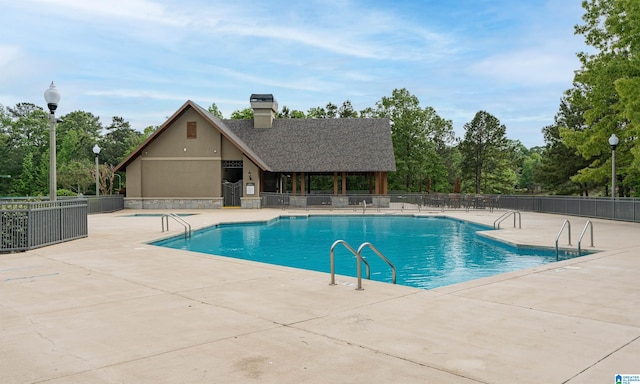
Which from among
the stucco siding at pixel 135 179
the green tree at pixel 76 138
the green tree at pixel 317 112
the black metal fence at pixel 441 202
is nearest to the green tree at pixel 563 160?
the black metal fence at pixel 441 202

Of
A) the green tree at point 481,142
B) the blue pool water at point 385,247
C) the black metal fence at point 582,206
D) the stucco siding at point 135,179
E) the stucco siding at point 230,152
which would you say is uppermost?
the green tree at point 481,142

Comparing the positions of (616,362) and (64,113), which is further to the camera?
(64,113)

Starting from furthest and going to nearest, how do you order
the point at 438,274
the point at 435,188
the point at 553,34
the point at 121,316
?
the point at 435,188 → the point at 553,34 → the point at 438,274 → the point at 121,316

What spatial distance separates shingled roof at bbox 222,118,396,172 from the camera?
37.0m

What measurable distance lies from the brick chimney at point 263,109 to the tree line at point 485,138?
597 inches

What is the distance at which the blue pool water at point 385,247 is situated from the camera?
40.0 feet

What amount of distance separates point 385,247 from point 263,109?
27.5 m

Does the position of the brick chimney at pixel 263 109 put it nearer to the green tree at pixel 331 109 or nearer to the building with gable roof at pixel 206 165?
the building with gable roof at pixel 206 165

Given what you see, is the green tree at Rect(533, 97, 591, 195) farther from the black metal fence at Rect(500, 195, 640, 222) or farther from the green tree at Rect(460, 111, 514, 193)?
the black metal fence at Rect(500, 195, 640, 222)

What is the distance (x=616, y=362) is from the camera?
4.33 meters

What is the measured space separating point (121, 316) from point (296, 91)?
52760 mm

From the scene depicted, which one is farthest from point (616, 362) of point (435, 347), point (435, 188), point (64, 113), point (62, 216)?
point (64, 113)

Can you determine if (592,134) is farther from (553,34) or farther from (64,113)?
(64,113)

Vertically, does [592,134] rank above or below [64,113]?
below
